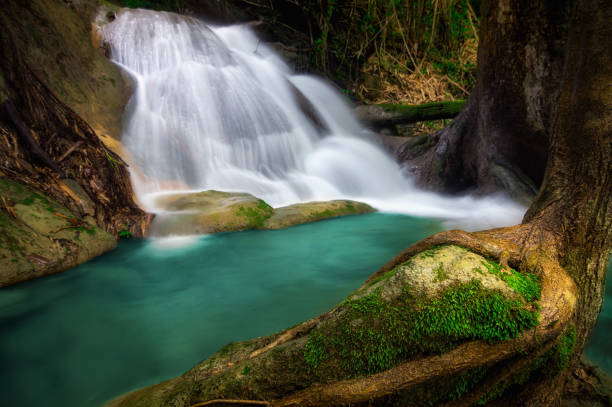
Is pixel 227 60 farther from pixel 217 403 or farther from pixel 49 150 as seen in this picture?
pixel 217 403

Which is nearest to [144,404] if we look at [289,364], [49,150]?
[289,364]

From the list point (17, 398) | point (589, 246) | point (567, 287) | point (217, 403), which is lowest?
point (17, 398)

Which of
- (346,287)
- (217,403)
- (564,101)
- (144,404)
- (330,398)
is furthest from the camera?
(346,287)

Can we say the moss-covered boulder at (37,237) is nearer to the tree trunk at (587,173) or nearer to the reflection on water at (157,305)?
the reflection on water at (157,305)

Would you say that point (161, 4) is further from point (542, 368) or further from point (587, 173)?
point (542, 368)

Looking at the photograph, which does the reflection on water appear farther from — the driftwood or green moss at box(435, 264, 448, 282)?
green moss at box(435, 264, 448, 282)

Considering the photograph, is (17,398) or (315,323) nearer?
(315,323)

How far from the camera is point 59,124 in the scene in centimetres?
420

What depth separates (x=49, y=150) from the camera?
403 cm

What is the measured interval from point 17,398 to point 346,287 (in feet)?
7.86

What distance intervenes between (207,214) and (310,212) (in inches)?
63.1

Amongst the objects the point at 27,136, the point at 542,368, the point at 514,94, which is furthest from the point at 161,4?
the point at 542,368

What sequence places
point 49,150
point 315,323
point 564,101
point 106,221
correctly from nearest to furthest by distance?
point 315,323 < point 564,101 < point 49,150 < point 106,221

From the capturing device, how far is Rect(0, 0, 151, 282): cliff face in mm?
3705
